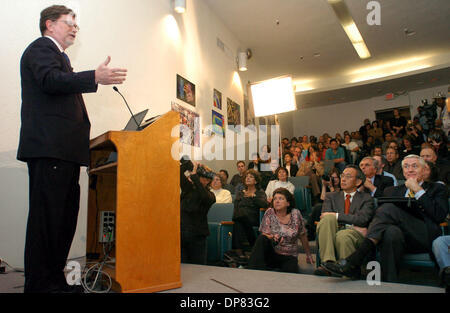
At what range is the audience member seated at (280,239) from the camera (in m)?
2.59

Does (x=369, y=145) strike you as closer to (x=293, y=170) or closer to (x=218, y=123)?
(x=293, y=170)

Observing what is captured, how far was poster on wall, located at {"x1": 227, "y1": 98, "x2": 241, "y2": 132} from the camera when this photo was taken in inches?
240

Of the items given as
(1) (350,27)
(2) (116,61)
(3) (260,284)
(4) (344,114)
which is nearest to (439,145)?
(1) (350,27)

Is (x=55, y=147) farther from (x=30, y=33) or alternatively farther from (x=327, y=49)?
(x=327, y=49)

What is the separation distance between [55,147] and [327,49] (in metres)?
7.47

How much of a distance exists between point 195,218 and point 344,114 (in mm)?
9588

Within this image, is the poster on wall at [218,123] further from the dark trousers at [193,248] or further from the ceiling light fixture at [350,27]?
the dark trousers at [193,248]

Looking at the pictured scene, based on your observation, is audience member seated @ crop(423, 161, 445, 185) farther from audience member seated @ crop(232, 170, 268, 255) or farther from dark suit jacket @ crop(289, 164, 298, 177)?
dark suit jacket @ crop(289, 164, 298, 177)

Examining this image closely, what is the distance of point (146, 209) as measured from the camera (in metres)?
1.67

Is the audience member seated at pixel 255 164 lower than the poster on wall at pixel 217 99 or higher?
lower

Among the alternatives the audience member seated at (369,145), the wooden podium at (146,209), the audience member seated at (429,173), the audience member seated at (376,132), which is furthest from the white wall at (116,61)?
the audience member seated at (376,132)

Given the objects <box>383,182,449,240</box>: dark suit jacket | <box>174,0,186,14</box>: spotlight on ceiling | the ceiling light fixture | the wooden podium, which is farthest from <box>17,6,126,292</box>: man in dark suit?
the ceiling light fixture

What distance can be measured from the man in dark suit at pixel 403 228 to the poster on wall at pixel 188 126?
8.88 feet

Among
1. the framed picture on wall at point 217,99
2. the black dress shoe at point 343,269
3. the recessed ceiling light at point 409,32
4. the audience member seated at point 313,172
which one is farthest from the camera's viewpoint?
the recessed ceiling light at point 409,32
